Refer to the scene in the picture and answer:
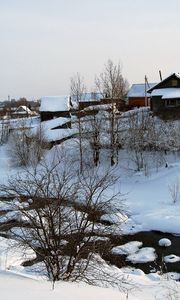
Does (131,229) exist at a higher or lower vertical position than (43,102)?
lower

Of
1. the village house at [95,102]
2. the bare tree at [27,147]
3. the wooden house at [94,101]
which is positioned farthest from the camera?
the bare tree at [27,147]

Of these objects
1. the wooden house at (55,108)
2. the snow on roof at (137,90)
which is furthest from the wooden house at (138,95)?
the wooden house at (55,108)

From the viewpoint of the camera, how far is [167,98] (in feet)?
131

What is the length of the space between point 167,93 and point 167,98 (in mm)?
933

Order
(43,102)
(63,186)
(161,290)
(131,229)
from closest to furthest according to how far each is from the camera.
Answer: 1. (63,186)
2. (161,290)
3. (131,229)
4. (43,102)

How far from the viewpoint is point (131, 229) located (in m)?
22.3

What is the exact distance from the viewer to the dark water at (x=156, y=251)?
645 inches

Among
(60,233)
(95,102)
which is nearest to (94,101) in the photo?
(95,102)

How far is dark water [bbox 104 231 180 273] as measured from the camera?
16375 mm

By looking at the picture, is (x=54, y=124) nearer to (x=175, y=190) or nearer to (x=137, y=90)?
(x=137, y=90)

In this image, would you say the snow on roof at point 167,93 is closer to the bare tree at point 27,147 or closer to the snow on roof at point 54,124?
the snow on roof at point 54,124

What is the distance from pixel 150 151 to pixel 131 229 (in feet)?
41.3

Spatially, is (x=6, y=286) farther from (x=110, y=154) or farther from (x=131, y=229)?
(x=110, y=154)

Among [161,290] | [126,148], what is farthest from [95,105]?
[161,290]
